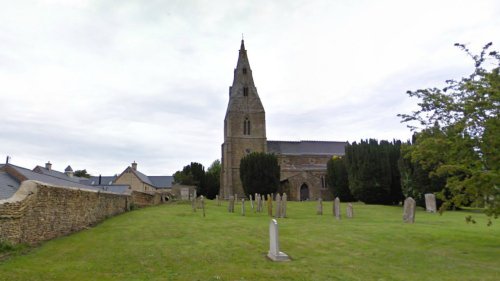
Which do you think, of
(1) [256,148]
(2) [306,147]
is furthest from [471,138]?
(2) [306,147]

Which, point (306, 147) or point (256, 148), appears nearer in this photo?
point (256, 148)

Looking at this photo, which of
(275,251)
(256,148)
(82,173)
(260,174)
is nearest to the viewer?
(275,251)

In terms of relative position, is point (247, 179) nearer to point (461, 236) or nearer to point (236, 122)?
point (236, 122)

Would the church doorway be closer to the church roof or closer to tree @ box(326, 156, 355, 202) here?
tree @ box(326, 156, 355, 202)

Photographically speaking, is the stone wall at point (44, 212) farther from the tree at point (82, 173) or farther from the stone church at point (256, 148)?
the tree at point (82, 173)

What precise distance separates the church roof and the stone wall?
4959 cm

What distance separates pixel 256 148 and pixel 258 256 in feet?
173

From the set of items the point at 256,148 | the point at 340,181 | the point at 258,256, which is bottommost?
the point at 258,256

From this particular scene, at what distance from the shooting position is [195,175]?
66.7m

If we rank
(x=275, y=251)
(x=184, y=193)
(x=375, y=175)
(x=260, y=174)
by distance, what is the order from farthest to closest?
1. (x=260, y=174)
2. (x=184, y=193)
3. (x=375, y=175)
4. (x=275, y=251)

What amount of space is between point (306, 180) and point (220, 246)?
4634 cm

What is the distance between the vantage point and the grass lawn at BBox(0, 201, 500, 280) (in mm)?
8219

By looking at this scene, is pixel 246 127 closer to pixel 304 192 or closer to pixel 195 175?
pixel 195 175

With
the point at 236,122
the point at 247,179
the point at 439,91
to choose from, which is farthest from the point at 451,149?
the point at 236,122
